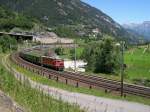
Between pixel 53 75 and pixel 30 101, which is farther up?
pixel 30 101

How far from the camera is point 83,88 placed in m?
54.6

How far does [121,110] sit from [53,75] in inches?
1233

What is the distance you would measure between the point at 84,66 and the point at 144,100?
58331 mm


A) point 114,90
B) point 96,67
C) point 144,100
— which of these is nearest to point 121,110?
point 144,100

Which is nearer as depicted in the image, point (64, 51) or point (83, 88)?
point (83, 88)

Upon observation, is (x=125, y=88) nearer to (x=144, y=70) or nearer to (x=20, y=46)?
(x=144, y=70)

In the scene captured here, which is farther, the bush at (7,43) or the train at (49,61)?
the bush at (7,43)

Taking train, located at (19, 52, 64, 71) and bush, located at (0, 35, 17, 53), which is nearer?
train, located at (19, 52, 64, 71)

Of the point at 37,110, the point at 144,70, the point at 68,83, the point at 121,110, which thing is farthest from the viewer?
the point at 144,70

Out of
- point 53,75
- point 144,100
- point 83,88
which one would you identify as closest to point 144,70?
point 53,75

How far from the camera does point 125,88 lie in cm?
5303

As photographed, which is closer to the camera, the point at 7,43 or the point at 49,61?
the point at 49,61

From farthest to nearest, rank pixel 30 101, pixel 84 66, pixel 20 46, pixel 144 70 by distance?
1. pixel 20 46
2. pixel 144 70
3. pixel 84 66
4. pixel 30 101

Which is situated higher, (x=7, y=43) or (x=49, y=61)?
(x=49, y=61)
